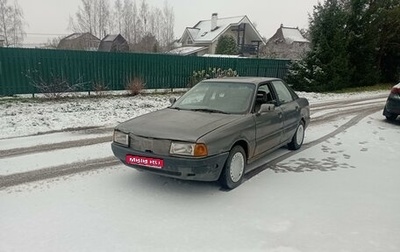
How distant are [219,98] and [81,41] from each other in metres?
42.8

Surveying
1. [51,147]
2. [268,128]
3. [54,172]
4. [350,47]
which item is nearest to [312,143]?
[268,128]

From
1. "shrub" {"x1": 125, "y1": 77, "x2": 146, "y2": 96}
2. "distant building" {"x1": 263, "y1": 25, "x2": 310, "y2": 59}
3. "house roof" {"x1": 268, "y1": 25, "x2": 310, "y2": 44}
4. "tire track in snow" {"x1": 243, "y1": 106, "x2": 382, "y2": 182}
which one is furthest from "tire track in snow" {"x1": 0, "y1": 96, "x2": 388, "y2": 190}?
"house roof" {"x1": 268, "y1": 25, "x2": 310, "y2": 44}

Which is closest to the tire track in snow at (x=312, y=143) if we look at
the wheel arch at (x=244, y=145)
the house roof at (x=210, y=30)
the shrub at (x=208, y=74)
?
the wheel arch at (x=244, y=145)

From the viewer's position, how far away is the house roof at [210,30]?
37.9 meters

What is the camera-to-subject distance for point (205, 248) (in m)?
2.88

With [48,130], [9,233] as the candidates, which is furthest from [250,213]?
[48,130]

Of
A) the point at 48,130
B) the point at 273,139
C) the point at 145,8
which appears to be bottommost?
the point at 48,130

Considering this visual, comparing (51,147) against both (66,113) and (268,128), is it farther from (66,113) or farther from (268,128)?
(268,128)

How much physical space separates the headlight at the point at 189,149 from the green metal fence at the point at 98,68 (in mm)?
9599

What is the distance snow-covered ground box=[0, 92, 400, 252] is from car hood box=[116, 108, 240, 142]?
31.0 inches

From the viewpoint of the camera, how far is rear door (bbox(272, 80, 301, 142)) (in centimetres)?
550

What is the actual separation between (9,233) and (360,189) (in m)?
4.31

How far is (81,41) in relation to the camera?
42750mm

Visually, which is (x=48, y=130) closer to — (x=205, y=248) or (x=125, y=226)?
(x=125, y=226)
